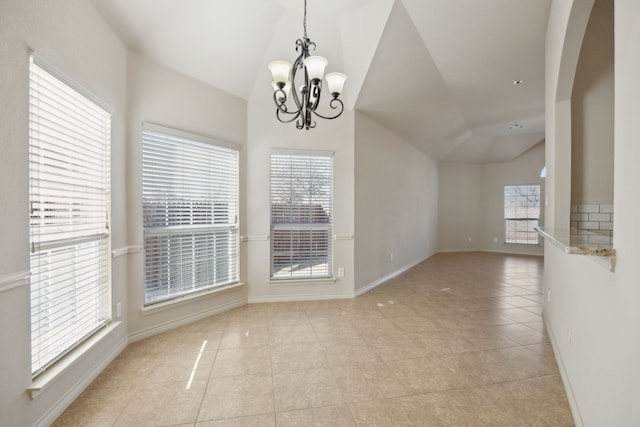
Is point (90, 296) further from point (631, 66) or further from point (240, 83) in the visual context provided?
point (631, 66)

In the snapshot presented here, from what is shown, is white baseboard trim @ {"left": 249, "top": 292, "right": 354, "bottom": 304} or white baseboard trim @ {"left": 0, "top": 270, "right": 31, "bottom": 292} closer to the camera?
white baseboard trim @ {"left": 0, "top": 270, "right": 31, "bottom": 292}

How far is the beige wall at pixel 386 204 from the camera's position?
15.2 ft

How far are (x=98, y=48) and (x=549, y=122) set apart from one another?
3905 mm

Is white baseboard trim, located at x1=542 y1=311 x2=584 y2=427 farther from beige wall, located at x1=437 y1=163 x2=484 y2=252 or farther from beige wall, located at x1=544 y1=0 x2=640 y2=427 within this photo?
beige wall, located at x1=437 y1=163 x2=484 y2=252

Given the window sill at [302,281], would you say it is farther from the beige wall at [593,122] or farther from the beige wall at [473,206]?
the beige wall at [473,206]

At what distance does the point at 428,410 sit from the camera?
1970 millimetres

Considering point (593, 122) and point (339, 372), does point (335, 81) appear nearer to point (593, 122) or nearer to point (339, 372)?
point (593, 122)

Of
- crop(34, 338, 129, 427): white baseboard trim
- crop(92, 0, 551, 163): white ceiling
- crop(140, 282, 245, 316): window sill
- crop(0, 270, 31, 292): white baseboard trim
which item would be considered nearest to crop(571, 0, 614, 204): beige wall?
crop(92, 0, 551, 163): white ceiling

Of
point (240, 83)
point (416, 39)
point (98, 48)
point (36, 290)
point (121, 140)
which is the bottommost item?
point (36, 290)

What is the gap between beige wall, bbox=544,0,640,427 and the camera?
1.02m

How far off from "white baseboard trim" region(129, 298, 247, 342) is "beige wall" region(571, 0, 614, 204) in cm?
369

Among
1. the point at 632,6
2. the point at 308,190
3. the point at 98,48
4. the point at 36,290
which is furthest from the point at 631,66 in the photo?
the point at 308,190

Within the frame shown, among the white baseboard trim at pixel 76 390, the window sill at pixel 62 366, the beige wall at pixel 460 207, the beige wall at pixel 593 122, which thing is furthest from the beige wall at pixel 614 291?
the beige wall at pixel 460 207

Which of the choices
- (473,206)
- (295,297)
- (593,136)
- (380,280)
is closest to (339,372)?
(295,297)
